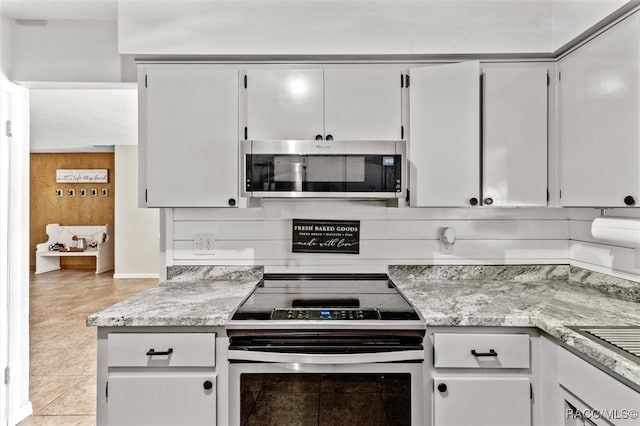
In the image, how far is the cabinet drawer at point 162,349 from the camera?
1626 mm

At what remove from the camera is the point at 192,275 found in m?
2.37

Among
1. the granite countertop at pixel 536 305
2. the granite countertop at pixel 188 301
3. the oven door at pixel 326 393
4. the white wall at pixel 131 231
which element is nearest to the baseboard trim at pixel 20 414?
the granite countertop at pixel 188 301

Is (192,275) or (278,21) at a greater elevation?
(278,21)

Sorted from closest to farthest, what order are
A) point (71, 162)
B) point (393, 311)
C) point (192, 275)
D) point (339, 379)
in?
1. point (339, 379)
2. point (393, 311)
3. point (192, 275)
4. point (71, 162)

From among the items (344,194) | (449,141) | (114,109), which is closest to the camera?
(344,194)

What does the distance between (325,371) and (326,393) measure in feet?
0.29

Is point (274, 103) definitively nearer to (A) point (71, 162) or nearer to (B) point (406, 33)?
(B) point (406, 33)

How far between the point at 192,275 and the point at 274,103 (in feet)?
3.46

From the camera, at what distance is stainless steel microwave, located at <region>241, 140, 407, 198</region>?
192cm

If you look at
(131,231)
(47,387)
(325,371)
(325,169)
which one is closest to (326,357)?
Result: (325,371)

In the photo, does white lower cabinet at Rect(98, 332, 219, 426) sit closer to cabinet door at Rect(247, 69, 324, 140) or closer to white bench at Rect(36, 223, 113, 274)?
cabinet door at Rect(247, 69, 324, 140)

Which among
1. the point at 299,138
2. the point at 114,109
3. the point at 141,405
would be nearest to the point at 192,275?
the point at 141,405

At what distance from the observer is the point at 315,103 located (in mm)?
2094

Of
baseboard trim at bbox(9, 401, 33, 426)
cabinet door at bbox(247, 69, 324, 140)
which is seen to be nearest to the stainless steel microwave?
cabinet door at bbox(247, 69, 324, 140)
